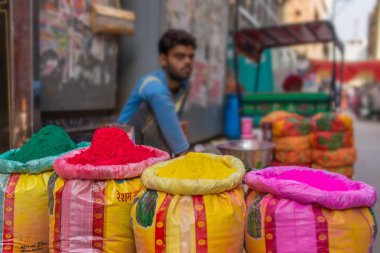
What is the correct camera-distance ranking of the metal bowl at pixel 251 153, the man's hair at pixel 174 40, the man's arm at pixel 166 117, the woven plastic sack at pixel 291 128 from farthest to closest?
the woven plastic sack at pixel 291 128, the metal bowl at pixel 251 153, the man's hair at pixel 174 40, the man's arm at pixel 166 117

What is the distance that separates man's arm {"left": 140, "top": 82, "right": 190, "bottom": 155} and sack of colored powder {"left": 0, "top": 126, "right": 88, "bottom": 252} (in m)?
0.92

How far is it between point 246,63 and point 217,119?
2.73m

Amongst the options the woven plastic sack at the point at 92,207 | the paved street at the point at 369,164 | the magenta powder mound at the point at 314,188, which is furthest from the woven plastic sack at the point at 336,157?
the woven plastic sack at the point at 92,207

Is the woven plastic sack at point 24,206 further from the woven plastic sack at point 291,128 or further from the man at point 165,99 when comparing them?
the woven plastic sack at point 291,128

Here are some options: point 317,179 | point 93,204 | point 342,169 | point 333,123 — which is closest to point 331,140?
point 333,123

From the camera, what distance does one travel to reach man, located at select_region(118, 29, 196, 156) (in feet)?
8.99

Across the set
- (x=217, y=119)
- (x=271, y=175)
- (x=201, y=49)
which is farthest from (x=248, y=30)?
(x=271, y=175)

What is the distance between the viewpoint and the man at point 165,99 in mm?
2740

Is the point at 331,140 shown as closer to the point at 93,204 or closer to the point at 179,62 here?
the point at 179,62

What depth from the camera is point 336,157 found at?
14.3 feet

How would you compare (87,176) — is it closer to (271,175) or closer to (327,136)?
(271,175)

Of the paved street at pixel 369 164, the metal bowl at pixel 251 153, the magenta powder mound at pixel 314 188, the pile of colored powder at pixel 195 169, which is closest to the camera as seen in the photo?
the magenta powder mound at pixel 314 188

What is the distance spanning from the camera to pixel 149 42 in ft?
18.1

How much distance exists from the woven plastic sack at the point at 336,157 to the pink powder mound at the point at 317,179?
2.67 meters
